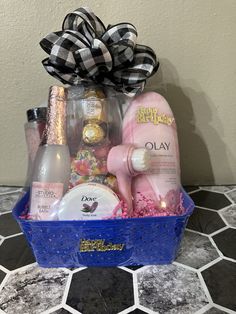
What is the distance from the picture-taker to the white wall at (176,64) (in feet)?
2.03

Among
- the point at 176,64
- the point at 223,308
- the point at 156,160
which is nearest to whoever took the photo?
the point at 223,308

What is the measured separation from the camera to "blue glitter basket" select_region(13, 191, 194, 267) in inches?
15.3

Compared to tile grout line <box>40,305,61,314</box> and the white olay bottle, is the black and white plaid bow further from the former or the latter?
tile grout line <box>40,305,61,314</box>

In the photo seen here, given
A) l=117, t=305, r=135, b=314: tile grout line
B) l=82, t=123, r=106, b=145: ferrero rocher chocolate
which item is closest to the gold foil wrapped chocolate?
l=82, t=123, r=106, b=145: ferrero rocher chocolate

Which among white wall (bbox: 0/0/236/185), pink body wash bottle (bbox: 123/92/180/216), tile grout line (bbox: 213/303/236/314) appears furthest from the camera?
white wall (bbox: 0/0/236/185)

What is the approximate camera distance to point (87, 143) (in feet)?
1.47

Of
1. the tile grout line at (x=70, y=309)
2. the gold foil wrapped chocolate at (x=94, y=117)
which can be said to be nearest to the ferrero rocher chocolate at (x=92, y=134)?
the gold foil wrapped chocolate at (x=94, y=117)

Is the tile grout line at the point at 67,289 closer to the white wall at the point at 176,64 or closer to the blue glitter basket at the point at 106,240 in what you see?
the blue glitter basket at the point at 106,240

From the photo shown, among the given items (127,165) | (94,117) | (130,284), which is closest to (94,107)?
(94,117)

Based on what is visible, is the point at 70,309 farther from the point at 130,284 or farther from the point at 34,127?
the point at 34,127

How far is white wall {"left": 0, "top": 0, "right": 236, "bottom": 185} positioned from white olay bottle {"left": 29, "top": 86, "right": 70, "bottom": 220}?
24 cm

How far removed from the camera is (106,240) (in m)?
0.40

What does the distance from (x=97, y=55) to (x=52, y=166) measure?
18cm

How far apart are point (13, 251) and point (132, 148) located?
0.27m
